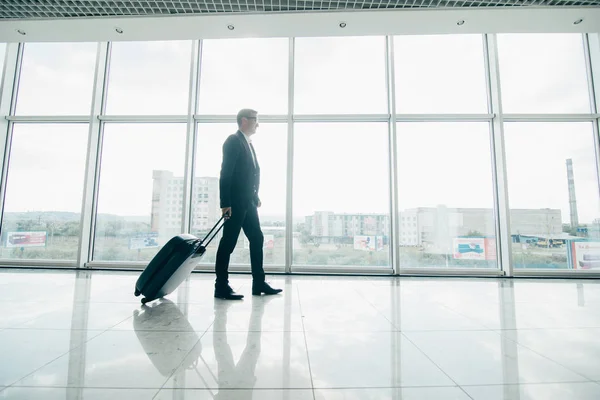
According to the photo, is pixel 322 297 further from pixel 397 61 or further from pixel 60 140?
pixel 60 140

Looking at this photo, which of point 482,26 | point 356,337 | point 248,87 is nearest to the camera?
point 356,337

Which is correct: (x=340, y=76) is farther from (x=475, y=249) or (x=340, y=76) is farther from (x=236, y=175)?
(x=475, y=249)

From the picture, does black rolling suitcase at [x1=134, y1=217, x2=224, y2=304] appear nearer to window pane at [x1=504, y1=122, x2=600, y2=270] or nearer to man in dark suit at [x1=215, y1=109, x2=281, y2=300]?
man in dark suit at [x1=215, y1=109, x2=281, y2=300]

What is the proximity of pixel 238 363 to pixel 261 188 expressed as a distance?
9.17ft

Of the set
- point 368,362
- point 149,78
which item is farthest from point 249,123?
point 149,78

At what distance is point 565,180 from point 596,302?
2.19 meters

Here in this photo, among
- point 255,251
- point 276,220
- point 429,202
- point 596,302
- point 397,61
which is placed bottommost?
point 596,302

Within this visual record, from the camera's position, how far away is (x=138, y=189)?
13.0 ft

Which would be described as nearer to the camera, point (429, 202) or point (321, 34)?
point (321, 34)

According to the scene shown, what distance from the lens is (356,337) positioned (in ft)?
4.52

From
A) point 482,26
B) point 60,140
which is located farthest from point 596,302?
point 60,140

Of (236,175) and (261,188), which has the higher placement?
(261,188)

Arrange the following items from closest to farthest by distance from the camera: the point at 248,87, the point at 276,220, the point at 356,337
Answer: the point at 356,337 → the point at 276,220 → the point at 248,87

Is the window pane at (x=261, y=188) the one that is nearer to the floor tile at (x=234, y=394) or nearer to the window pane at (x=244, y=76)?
the window pane at (x=244, y=76)
